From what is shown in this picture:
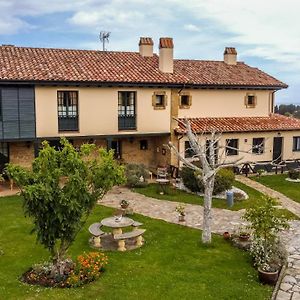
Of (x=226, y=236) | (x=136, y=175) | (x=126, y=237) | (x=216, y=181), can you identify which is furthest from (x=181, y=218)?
(x=136, y=175)

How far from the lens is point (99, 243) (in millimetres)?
14945

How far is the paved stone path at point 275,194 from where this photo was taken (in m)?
20.4

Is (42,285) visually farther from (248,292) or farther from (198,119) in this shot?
(198,119)

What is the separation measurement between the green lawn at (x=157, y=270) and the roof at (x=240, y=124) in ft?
39.0

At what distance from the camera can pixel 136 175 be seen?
2483 cm

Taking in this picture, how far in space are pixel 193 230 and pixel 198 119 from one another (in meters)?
13.5

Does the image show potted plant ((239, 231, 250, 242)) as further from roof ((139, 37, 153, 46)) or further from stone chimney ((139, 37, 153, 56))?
roof ((139, 37, 153, 46))

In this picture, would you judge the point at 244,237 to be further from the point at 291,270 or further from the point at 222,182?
the point at 222,182

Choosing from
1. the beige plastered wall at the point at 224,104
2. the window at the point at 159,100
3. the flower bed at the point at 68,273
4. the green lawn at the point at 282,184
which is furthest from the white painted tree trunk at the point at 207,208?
the beige plastered wall at the point at 224,104

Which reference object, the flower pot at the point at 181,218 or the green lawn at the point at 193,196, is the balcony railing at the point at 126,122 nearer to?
the green lawn at the point at 193,196

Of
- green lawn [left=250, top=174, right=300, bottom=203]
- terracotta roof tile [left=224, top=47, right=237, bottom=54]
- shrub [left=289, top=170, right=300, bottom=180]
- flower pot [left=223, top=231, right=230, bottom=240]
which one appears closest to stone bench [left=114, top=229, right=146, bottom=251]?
flower pot [left=223, top=231, right=230, bottom=240]

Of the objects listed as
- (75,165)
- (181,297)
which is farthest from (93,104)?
(181,297)

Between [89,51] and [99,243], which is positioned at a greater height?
[89,51]

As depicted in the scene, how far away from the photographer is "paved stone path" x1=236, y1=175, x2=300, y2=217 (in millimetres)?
20442
